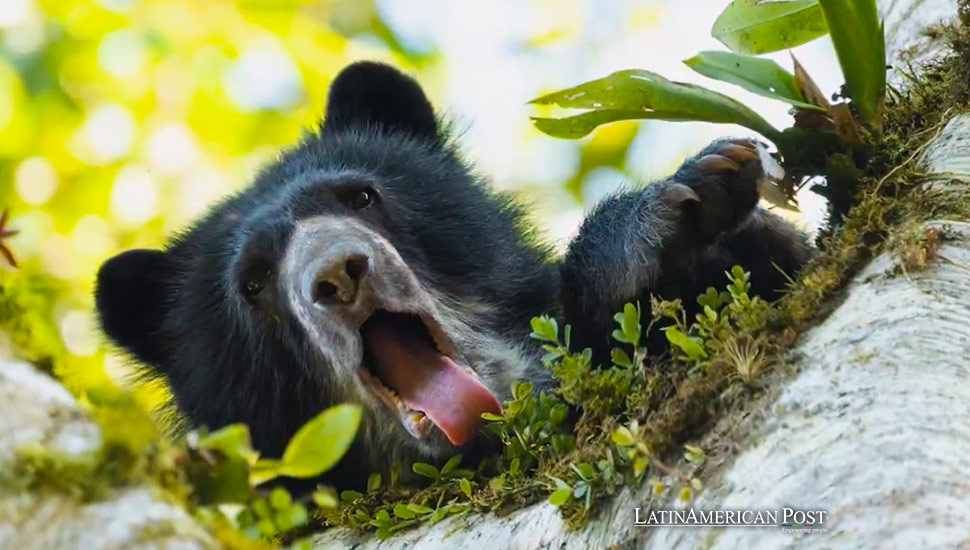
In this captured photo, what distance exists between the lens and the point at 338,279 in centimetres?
413

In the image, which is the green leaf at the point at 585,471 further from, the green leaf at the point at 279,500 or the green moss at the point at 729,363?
the green leaf at the point at 279,500

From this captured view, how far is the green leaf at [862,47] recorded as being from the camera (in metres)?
3.63

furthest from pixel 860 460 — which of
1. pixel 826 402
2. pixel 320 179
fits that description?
pixel 320 179

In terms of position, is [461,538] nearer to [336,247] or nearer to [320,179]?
[336,247]

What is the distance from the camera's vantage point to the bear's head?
4215 millimetres

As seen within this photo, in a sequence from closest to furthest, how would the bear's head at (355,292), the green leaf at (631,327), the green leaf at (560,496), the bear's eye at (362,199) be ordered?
the green leaf at (560,496) < the green leaf at (631,327) < the bear's head at (355,292) < the bear's eye at (362,199)

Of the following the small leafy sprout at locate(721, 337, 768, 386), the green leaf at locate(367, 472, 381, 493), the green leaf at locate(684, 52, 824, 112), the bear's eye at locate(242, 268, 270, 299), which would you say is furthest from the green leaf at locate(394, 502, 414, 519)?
the green leaf at locate(684, 52, 824, 112)

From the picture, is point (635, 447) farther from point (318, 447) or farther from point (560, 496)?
point (318, 447)

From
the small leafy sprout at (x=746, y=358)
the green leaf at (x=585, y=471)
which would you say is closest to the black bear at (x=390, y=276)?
the small leafy sprout at (x=746, y=358)

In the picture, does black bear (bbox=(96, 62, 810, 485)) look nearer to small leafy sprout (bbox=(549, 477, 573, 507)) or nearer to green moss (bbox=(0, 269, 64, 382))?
small leafy sprout (bbox=(549, 477, 573, 507))

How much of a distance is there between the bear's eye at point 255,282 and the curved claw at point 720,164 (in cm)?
203

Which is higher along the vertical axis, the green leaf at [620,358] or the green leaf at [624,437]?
the green leaf at [620,358]

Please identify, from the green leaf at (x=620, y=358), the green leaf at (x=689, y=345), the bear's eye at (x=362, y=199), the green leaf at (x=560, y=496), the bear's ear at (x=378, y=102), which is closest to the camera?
the green leaf at (x=560, y=496)

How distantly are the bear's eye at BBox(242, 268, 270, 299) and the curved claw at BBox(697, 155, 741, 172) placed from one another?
80.0 inches
